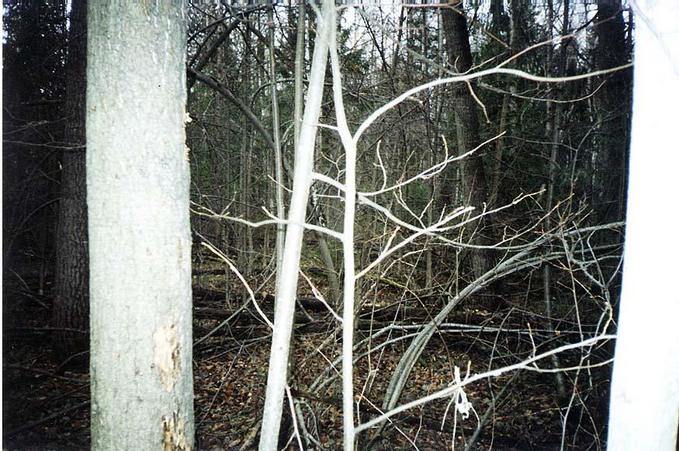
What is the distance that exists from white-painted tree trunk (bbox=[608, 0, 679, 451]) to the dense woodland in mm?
586

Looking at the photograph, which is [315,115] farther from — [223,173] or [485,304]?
[223,173]

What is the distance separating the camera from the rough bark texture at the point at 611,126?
5453 mm

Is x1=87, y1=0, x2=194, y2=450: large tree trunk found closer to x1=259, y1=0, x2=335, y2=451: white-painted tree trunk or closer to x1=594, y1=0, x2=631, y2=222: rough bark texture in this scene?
x1=259, y1=0, x2=335, y2=451: white-painted tree trunk

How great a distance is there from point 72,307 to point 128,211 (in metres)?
4.12

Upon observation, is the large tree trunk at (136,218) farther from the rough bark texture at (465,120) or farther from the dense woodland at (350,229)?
the rough bark texture at (465,120)

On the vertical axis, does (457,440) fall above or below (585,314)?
below

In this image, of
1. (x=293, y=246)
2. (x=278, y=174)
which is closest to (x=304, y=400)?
(x=278, y=174)

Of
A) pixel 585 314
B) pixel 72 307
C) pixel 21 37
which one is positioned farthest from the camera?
pixel 21 37

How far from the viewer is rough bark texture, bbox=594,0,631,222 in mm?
5453

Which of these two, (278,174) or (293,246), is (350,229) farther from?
(278,174)

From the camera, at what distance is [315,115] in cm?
154

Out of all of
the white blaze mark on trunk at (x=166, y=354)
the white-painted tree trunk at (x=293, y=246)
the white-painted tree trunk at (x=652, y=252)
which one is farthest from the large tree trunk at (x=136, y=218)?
the white-painted tree trunk at (x=652, y=252)

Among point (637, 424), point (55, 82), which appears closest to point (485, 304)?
point (637, 424)

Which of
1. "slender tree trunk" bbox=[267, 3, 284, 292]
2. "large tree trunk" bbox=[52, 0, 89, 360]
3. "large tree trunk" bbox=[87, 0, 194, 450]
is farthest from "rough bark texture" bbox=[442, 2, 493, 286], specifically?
"large tree trunk" bbox=[87, 0, 194, 450]
